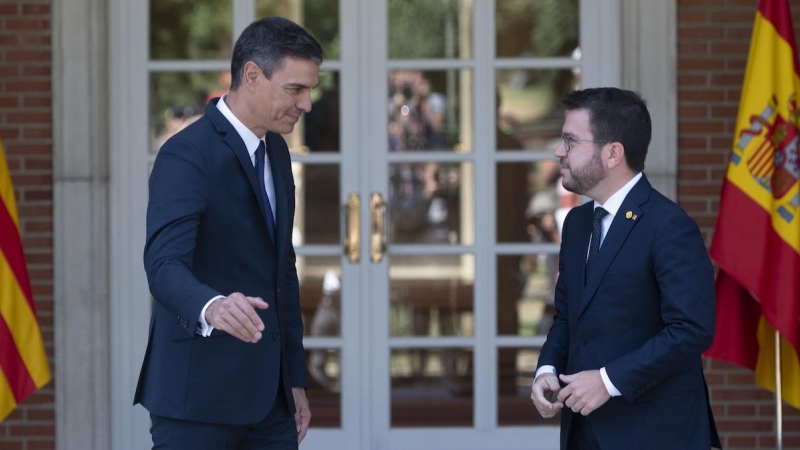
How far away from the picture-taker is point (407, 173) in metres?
5.43

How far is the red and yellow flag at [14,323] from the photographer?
15.0 ft

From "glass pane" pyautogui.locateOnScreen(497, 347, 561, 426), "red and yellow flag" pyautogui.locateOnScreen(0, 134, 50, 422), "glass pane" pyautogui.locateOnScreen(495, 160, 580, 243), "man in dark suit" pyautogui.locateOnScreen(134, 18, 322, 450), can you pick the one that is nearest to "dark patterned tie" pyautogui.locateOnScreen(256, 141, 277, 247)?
"man in dark suit" pyautogui.locateOnScreen(134, 18, 322, 450)

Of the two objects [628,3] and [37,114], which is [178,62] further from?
[628,3]

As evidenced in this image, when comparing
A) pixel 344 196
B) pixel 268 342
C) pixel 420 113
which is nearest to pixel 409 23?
pixel 420 113

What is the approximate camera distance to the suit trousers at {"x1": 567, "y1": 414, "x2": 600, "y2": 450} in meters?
3.12

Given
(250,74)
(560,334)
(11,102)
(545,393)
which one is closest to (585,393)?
(545,393)

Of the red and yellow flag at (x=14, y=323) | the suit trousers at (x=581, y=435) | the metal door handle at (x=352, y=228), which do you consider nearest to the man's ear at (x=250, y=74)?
the suit trousers at (x=581, y=435)

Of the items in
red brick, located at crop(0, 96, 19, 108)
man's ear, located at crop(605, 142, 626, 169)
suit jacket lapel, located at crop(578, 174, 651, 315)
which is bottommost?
suit jacket lapel, located at crop(578, 174, 651, 315)

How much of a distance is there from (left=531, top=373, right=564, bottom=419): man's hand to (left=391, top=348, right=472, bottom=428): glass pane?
7.57ft

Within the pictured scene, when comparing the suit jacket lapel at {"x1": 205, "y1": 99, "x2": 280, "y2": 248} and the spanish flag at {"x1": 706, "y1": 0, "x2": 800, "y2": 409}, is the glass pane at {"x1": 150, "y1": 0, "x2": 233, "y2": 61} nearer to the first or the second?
the spanish flag at {"x1": 706, "y1": 0, "x2": 800, "y2": 409}

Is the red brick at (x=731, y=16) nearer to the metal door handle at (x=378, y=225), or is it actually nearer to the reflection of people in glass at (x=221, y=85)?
the metal door handle at (x=378, y=225)

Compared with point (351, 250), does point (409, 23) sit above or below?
above

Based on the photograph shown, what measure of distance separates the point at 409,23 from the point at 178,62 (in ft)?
3.22

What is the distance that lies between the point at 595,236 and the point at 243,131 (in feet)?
2.98
